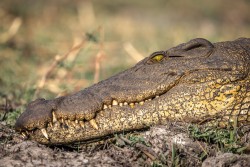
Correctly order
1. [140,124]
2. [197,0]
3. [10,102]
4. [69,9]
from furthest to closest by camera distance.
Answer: [197,0] → [69,9] → [10,102] → [140,124]

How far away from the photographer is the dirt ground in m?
3.34

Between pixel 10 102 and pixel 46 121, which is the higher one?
pixel 10 102

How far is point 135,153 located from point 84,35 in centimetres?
376

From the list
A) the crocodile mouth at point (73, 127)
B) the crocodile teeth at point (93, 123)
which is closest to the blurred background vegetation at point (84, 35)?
the crocodile mouth at point (73, 127)

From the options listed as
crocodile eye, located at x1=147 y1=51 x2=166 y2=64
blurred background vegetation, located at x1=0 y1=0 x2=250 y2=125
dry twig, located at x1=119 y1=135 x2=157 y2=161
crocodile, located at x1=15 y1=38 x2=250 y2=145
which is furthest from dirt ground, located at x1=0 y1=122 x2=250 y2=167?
blurred background vegetation, located at x1=0 y1=0 x2=250 y2=125

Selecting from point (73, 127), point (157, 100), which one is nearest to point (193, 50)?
point (157, 100)

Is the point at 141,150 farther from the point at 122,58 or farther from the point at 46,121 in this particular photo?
the point at 122,58

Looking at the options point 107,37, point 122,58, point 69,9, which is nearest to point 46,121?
point 122,58

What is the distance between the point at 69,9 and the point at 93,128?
38.9 feet

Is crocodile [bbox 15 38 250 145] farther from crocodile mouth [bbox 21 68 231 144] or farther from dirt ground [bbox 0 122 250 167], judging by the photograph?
dirt ground [bbox 0 122 250 167]

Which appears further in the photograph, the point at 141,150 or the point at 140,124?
the point at 140,124

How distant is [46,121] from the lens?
11.6ft

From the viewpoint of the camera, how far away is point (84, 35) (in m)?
6.93

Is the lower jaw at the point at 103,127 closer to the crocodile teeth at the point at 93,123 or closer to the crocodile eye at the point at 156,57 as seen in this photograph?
the crocodile teeth at the point at 93,123
